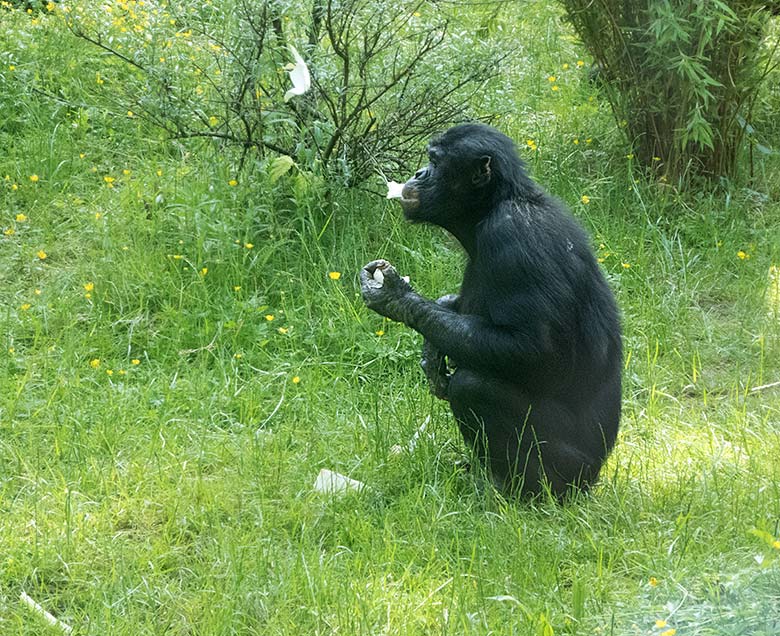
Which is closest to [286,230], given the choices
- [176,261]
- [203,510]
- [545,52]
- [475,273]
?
[176,261]

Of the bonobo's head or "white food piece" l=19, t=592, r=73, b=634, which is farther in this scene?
the bonobo's head

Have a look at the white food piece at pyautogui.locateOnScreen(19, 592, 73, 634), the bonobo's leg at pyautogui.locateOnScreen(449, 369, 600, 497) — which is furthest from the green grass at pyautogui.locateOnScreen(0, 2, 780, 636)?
the bonobo's leg at pyautogui.locateOnScreen(449, 369, 600, 497)

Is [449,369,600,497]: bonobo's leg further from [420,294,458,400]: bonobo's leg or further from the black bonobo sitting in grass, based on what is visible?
[420,294,458,400]: bonobo's leg

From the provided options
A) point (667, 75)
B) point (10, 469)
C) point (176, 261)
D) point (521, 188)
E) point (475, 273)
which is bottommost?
point (10, 469)

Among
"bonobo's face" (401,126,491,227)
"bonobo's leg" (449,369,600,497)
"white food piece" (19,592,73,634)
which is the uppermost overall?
"bonobo's face" (401,126,491,227)

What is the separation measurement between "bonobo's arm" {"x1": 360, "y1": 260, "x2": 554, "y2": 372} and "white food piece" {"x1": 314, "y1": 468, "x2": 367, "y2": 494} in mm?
623

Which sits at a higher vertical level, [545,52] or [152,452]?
[545,52]

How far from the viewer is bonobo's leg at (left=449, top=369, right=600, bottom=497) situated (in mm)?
4129

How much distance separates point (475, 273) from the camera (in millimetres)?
4449

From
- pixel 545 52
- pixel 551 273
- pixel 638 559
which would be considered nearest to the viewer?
pixel 638 559

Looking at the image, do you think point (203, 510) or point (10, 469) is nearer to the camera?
point (203, 510)

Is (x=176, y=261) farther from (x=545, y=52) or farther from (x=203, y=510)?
(x=545, y=52)

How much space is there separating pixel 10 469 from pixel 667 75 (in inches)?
173

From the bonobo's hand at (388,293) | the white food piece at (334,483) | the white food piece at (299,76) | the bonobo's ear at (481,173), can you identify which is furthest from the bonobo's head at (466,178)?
the white food piece at (299,76)
